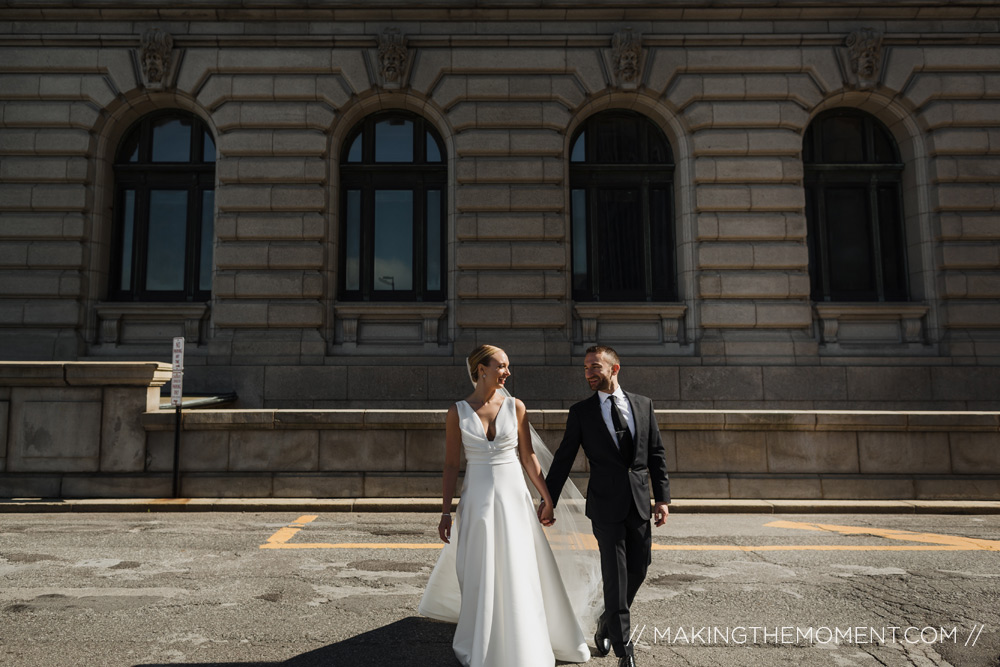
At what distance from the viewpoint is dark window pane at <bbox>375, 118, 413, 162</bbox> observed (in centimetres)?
1491

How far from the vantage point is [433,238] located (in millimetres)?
14836

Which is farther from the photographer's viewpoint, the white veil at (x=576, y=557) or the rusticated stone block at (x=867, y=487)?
the rusticated stone block at (x=867, y=487)

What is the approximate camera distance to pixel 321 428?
31.6ft

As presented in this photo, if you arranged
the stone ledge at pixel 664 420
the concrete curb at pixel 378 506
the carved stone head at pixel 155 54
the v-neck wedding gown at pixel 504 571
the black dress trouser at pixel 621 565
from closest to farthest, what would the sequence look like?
the v-neck wedding gown at pixel 504 571, the black dress trouser at pixel 621 565, the concrete curb at pixel 378 506, the stone ledge at pixel 664 420, the carved stone head at pixel 155 54

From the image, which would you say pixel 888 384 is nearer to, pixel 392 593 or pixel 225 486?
pixel 392 593

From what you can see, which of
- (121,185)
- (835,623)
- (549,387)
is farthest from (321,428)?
(121,185)

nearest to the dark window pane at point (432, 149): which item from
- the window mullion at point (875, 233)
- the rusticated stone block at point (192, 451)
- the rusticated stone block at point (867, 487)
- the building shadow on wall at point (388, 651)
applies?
the rusticated stone block at point (192, 451)

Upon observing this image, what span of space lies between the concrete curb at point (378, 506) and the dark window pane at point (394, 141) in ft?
28.8

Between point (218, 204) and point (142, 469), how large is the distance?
6.61 meters

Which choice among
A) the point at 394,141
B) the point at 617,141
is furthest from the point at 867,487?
the point at 394,141

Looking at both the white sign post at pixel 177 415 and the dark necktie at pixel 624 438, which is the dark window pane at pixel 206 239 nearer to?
the white sign post at pixel 177 415

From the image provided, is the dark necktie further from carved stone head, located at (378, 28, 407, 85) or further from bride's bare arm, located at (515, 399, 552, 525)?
carved stone head, located at (378, 28, 407, 85)

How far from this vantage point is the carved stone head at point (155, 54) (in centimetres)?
1405

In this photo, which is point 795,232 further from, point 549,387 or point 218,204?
point 218,204
